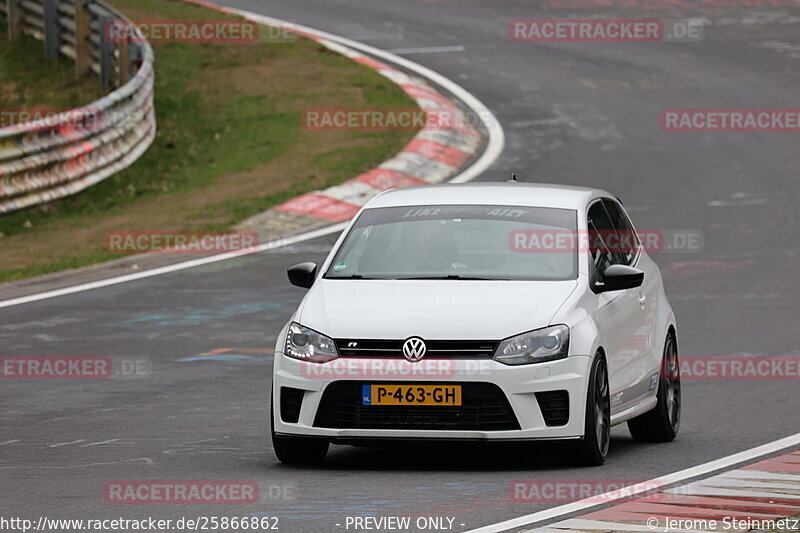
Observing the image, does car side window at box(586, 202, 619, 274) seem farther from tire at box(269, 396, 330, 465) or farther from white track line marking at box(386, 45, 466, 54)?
white track line marking at box(386, 45, 466, 54)

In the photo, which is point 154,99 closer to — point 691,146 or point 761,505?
point 691,146

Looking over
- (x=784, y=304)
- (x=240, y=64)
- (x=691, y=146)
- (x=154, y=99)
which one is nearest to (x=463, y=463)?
(x=784, y=304)

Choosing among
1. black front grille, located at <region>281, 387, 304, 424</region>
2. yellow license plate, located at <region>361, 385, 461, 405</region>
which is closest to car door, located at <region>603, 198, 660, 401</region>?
yellow license plate, located at <region>361, 385, 461, 405</region>

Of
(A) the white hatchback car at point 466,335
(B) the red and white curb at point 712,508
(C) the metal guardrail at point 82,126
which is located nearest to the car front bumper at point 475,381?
(A) the white hatchback car at point 466,335

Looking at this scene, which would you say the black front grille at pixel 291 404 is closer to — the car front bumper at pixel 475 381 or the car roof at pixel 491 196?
the car front bumper at pixel 475 381

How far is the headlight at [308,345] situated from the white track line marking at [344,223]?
7524mm

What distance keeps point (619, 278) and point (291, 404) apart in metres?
2.00

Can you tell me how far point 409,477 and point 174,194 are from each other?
538 inches

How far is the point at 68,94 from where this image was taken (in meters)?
27.1

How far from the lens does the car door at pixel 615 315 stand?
9.82m

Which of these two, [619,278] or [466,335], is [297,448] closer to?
[466,335]

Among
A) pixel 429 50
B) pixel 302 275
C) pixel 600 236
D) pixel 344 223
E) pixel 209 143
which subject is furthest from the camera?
pixel 429 50

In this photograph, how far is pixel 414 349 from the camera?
906cm

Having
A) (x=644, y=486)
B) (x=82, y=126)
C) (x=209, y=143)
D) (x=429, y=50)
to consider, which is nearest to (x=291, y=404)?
(x=644, y=486)
